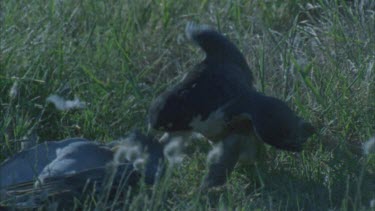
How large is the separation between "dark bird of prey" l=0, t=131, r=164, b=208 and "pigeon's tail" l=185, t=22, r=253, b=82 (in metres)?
0.48

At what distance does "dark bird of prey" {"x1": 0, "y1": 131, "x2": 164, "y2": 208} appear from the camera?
3.90 metres

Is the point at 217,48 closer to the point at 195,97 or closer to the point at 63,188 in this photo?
the point at 195,97

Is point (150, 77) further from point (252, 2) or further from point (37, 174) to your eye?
point (37, 174)

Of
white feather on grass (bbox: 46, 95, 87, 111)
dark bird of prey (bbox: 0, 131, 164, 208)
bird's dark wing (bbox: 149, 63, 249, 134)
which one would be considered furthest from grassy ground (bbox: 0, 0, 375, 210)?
bird's dark wing (bbox: 149, 63, 249, 134)

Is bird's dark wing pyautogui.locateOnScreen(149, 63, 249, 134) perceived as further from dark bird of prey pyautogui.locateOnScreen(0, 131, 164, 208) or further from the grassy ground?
the grassy ground

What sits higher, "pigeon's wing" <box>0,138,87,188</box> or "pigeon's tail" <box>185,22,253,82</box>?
"pigeon's tail" <box>185,22,253,82</box>

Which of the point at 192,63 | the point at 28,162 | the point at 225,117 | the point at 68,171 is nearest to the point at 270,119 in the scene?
the point at 225,117

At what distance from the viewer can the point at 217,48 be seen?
452 cm

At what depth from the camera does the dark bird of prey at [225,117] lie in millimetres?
4078

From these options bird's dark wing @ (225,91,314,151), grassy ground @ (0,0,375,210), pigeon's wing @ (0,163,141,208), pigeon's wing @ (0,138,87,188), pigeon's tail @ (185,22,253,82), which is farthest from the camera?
pigeon's tail @ (185,22,253,82)

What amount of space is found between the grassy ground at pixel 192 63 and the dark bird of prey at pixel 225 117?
0.47 ft

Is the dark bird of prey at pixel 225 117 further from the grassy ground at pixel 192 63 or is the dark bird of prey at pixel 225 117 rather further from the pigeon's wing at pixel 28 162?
the pigeon's wing at pixel 28 162

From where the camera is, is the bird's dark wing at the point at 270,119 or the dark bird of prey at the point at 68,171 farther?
the bird's dark wing at the point at 270,119

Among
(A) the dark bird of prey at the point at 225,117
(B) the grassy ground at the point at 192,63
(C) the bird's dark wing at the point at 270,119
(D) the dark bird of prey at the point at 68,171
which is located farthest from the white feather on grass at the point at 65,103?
Answer: (C) the bird's dark wing at the point at 270,119
